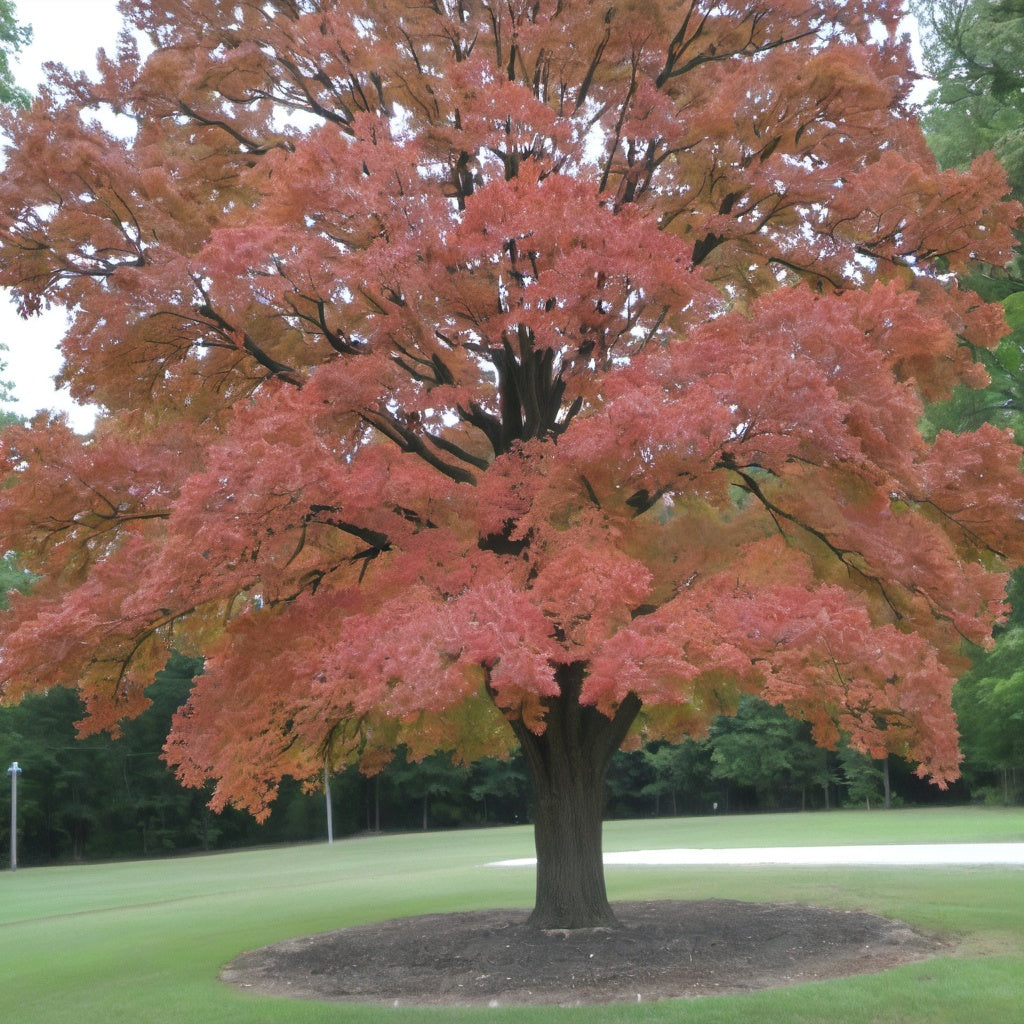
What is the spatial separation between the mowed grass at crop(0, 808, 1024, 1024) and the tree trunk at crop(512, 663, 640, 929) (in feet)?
10.0

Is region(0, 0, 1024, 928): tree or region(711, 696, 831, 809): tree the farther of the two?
region(711, 696, 831, 809): tree

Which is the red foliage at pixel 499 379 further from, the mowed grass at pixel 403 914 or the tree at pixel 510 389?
the mowed grass at pixel 403 914

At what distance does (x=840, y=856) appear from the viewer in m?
23.4

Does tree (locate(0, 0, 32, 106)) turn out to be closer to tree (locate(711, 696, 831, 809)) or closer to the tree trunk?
the tree trunk

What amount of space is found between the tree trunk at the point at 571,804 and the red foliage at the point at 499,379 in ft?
2.80

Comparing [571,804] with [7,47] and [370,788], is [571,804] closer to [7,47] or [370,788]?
[7,47]

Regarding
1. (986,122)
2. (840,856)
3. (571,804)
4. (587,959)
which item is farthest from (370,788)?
(587,959)

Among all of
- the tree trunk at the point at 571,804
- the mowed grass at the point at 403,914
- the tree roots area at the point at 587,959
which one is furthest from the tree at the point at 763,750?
the tree trunk at the point at 571,804

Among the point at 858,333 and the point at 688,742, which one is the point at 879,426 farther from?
the point at 688,742

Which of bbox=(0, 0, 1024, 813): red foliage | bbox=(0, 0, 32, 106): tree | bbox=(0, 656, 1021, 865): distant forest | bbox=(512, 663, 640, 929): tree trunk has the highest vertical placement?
bbox=(0, 0, 32, 106): tree

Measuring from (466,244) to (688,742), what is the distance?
55.0 meters

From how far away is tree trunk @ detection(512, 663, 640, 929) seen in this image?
1140 cm

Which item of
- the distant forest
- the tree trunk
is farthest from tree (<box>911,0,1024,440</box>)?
the distant forest

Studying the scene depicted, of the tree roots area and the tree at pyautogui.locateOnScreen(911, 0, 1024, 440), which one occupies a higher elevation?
the tree at pyautogui.locateOnScreen(911, 0, 1024, 440)
